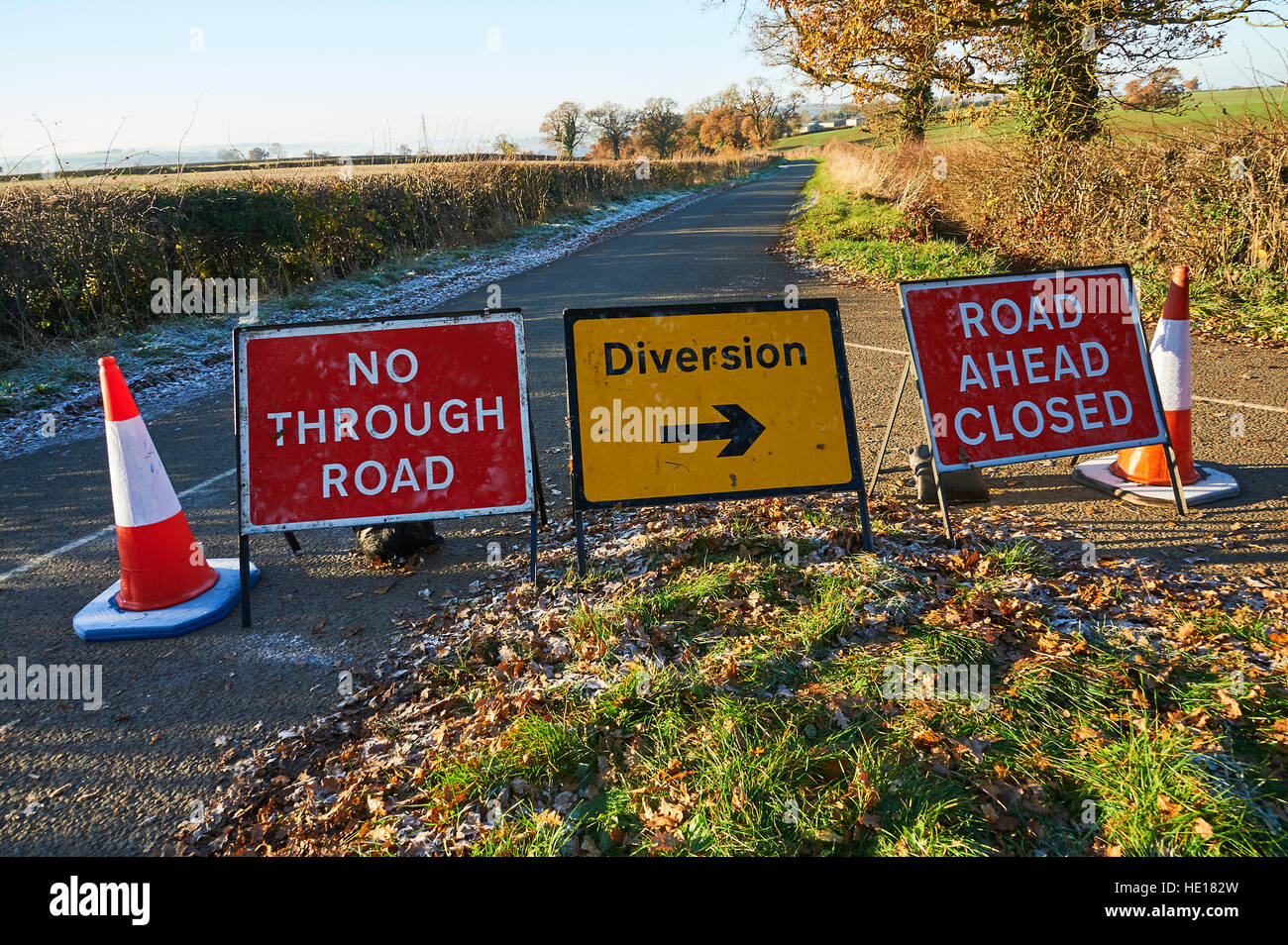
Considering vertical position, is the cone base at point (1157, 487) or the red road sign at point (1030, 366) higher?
the red road sign at point (1030, 366)

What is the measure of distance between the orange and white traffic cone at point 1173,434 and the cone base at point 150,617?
5686 mm

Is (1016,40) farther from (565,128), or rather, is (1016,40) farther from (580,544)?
(565,128)

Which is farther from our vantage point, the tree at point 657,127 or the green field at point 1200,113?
the tree at point 657,127

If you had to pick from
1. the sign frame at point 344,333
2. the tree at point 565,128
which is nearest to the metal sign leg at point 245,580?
the sign frame at point 344,333

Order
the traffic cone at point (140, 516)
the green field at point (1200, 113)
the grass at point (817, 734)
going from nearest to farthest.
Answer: the grass at point (817, 734) → the traffic cone at point (140, 516) → the green field at point (1200, 113)

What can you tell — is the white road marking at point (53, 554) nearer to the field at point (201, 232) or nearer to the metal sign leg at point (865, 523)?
the metal sign leg at point (865, 523)

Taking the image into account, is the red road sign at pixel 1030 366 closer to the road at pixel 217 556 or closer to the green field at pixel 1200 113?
the road at pixel 217 556

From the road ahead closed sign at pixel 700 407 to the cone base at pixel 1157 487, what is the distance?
2067 mm

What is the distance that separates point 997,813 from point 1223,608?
2108 mm

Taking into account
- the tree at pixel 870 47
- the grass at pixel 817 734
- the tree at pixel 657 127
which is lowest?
the grass at pixel 817 734

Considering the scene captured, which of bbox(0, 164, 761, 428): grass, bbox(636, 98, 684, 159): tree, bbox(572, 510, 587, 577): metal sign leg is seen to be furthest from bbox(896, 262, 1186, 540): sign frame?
bbox(636, 98, 684, 159): tree

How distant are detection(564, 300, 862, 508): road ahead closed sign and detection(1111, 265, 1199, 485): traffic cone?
2307mm

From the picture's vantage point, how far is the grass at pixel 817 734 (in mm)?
2568

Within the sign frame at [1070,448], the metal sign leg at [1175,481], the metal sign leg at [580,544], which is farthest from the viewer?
the metal sign leg at [1175,481]
